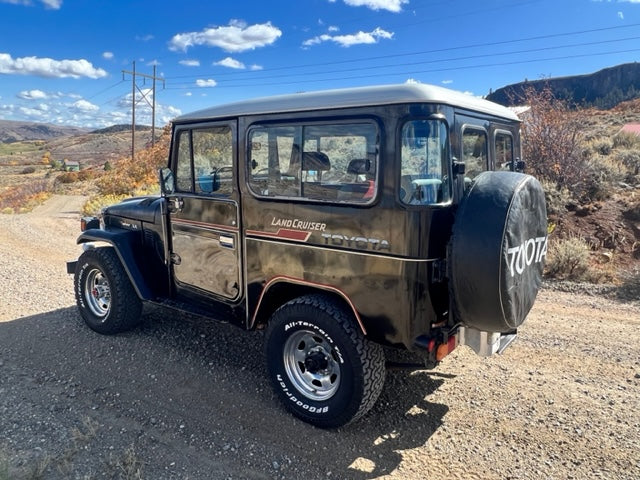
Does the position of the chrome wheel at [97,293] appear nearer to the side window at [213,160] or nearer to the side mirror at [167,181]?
the side mirror at [167,181]

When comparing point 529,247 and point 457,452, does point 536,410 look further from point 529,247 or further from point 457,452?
point 529,247

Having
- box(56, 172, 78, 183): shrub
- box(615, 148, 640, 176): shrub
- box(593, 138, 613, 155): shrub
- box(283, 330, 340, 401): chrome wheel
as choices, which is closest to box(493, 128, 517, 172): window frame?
box(283, 330, 340, 401): chrome wheel

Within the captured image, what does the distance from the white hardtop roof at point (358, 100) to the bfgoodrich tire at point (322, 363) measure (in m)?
1.38

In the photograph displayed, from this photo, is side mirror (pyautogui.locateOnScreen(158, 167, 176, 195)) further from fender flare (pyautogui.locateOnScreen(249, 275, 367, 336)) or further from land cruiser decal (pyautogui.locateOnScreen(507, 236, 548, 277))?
land cruiser decal (pyautogui.locateOnScreen(507, 236, 548, 277))

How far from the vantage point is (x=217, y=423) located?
133 inches

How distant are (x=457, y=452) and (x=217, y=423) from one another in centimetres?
170

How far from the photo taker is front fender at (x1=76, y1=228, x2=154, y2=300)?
179 inches

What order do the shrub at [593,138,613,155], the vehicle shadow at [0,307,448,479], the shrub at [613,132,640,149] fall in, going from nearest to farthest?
the vehicle shadow at [0,307,448,479], the shrub at [593,138,613,155], the shrub at [613,132,640,149]

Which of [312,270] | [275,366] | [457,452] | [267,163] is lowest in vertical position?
[457,452]

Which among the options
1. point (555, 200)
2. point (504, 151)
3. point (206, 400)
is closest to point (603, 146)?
point (555, 200)

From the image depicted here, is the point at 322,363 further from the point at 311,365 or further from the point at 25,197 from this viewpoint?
the point at 25,197

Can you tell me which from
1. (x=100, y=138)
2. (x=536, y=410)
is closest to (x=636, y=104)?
(x=536, y=410)

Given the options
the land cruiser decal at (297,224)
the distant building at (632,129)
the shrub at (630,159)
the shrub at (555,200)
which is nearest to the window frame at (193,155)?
the land cruiser decal at (297,224)

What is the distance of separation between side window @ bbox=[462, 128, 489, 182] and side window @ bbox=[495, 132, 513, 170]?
0.76ft
